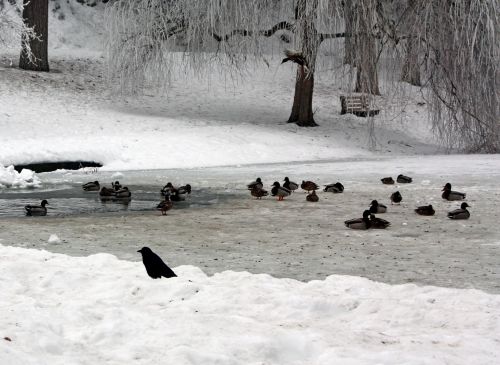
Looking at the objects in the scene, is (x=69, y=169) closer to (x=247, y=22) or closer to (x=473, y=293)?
(x=247, y=22)

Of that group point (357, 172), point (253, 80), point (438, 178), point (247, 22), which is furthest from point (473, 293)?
point (253, 80)

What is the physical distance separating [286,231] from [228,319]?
15.0ft

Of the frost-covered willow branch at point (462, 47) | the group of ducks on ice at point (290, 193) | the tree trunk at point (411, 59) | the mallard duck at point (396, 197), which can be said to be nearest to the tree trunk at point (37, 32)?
the group of ducks on ice at point (290, 193)

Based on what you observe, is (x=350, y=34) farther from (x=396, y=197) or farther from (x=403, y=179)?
(x=396, y=197)

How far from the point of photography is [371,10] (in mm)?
14703

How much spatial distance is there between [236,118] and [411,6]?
1501 centimetres

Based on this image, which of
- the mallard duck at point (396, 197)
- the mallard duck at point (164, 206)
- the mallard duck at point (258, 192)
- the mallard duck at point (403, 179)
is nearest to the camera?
the mallard duck at point (164, 206)

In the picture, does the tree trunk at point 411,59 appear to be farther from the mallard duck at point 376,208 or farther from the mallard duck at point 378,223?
the mallard duck at point 378,223

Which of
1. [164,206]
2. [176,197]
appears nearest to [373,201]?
[164,206]

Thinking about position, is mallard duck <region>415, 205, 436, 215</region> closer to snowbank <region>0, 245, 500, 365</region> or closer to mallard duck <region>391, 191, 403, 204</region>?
mallard duck <region>391, 191, 403, 204</region>

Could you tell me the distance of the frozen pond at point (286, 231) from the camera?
7.90 metres

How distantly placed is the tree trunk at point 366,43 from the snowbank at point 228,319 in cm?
892

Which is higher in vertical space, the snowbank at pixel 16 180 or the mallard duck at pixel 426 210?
the snowbank at pixel 16 180

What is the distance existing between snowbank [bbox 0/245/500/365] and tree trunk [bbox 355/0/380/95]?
29.3 feet
